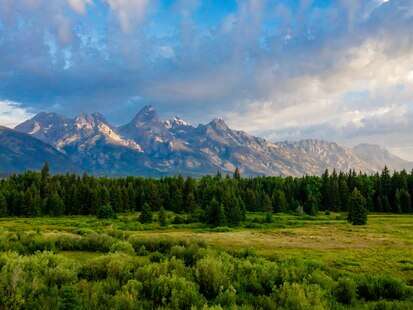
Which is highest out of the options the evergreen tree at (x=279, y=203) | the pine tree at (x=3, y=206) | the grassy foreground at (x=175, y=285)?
the evergreen tree at (x=279, y=203)

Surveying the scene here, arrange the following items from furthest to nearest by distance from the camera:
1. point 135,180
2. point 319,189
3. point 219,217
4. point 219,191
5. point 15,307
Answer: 1. point 135,180
2. point 319,189
3. point 219,191
4. point 219,217
5. point 15,307

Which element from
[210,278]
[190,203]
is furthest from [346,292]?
[190,203]

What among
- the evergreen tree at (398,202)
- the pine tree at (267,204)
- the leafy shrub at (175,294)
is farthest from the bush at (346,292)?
the evergreen tree at (398,202)

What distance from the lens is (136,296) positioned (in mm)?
13586

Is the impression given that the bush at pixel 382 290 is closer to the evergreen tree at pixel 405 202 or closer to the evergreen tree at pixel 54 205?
the evergreen tree at pixel 54 205

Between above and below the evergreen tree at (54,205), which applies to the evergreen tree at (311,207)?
above

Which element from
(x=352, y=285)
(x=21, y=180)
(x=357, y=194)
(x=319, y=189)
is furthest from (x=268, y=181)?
(x=352, y=285)

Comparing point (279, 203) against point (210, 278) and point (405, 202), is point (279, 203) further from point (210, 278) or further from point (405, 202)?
point (210, 278)

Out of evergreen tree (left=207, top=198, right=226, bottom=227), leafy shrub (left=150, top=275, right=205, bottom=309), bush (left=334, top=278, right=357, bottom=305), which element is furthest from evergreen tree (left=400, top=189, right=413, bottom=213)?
leafy shrub (left=150, top=275, right=205, bottom=309)

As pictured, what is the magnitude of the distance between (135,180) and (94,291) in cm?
13541

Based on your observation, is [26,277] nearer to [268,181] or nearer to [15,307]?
[15,307]

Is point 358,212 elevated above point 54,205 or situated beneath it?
elevated above

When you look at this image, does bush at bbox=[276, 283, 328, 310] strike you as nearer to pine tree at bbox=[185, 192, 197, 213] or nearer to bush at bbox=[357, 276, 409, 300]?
bush at bbox=[357, 276, 409, 300]

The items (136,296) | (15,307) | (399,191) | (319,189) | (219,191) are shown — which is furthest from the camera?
(319,189)
